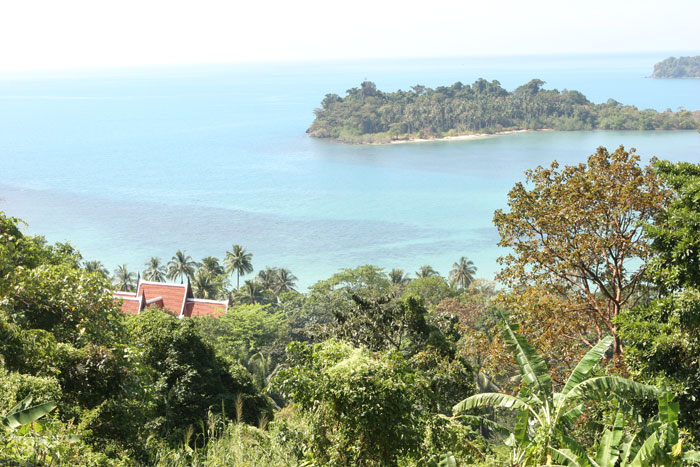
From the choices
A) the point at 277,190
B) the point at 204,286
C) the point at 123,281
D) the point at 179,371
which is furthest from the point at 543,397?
the point at 277,190

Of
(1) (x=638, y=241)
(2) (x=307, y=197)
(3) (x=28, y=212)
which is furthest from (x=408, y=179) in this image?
(1) (x=638, y=241)

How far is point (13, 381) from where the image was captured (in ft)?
22.0

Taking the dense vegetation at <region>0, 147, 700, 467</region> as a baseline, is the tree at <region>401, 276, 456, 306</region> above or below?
below

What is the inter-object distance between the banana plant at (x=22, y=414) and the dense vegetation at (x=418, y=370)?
0.02 m

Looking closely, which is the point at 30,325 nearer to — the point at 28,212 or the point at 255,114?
the point at 28,212

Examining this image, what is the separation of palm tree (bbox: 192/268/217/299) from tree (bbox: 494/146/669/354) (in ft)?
102

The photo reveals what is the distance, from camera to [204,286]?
41.0m

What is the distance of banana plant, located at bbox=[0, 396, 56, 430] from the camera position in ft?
18.4

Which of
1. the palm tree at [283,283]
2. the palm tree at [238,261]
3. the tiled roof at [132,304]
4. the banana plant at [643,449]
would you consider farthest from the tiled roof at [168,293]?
the banana plant at [643,449]

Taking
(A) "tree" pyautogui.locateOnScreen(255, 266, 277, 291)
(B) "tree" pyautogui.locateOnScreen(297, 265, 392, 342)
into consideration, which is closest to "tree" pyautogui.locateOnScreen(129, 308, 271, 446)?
(B) "tree" pyautogui.locateOnScreen(297, 265, 392, 342)

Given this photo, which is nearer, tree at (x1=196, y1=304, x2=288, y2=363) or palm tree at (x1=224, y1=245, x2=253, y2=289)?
tree at (x1=196, y1=304, x2=288, y2=363)

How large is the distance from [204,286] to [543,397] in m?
A: 36.0

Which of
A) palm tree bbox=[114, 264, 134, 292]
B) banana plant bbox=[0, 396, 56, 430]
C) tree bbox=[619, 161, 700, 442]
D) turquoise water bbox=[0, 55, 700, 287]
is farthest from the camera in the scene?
turquoise water bbox=[0, 55, 700, 287]

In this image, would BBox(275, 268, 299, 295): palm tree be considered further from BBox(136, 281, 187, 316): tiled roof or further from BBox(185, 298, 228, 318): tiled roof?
BBox(136, 281, 187, 316): tiled roof
